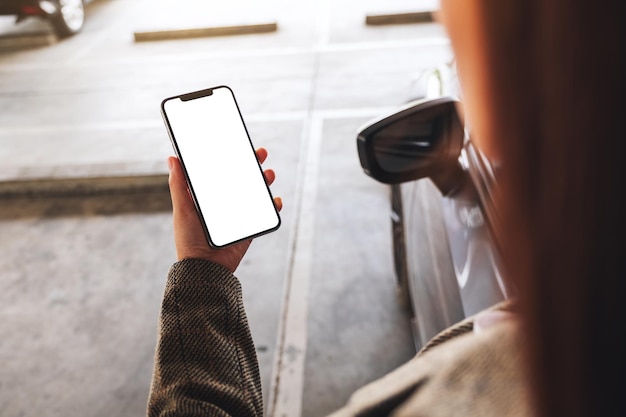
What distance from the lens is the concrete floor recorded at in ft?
9.12

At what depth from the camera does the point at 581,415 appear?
1.24ft

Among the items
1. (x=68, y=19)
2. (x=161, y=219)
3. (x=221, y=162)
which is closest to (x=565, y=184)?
(x=221, y=162)

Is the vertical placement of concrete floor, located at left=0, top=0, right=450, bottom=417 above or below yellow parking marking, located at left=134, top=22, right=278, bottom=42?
below

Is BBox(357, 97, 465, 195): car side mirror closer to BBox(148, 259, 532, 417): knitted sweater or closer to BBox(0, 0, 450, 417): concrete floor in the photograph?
BBox(148, 259, 532, 417): knitted sweater

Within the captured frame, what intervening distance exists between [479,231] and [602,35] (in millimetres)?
1227

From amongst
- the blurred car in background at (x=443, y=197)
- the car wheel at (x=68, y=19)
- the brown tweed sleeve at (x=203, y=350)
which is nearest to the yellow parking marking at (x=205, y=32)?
the car wheel at (x=68, y=19)

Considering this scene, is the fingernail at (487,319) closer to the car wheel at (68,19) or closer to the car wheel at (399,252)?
the car wheel at (399,252)

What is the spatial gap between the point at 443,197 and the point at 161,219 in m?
2.68

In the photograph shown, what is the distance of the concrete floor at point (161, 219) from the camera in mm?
2779

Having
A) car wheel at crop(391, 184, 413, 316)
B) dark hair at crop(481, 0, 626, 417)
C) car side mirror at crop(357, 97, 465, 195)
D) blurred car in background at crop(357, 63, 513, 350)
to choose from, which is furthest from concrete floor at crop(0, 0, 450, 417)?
dark hair at crop(481, 0, 626, 417)

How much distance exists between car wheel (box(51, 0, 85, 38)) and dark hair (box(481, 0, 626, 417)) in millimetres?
9247

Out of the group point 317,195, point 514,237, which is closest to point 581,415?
point 514,237

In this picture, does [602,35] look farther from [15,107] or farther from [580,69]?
[15,107]

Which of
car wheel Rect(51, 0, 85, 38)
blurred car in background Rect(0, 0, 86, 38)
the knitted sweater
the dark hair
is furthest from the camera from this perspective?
car wheel Rect(51, 0, 85, 38)
